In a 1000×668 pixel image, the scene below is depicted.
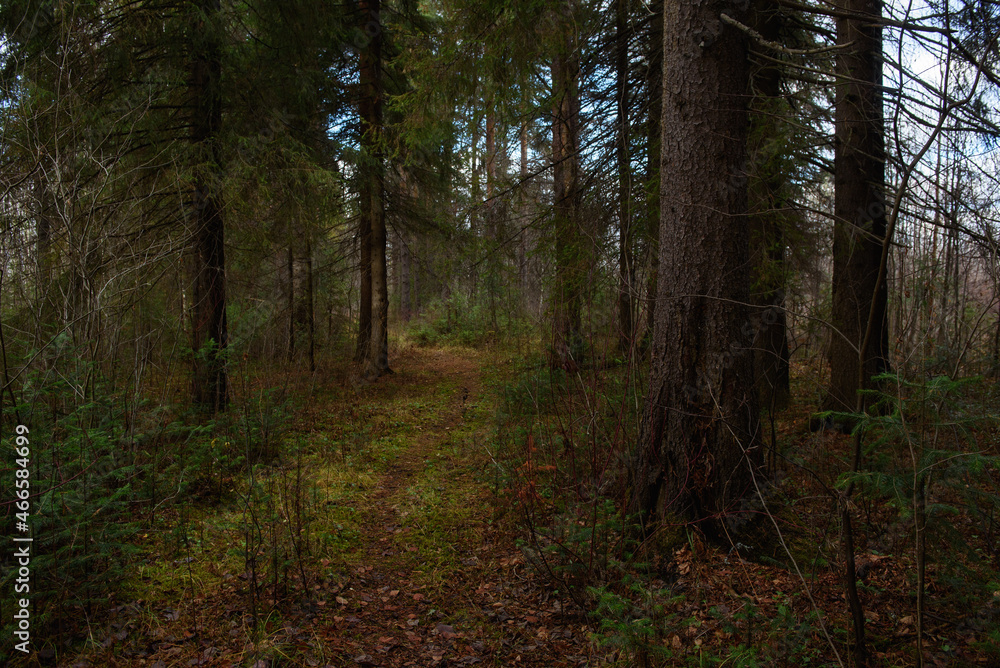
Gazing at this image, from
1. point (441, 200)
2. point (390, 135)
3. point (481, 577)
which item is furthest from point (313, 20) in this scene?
point (481, 577)

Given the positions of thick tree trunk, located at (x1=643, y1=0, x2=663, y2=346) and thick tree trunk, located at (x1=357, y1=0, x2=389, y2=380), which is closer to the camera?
thick tree trunk, located at (x1=643, y1=0, x2=663, y2=346)

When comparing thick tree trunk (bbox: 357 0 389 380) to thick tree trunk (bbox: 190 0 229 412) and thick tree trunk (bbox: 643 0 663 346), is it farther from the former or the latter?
thick tree trunk (bbox: 643 0 663 346)

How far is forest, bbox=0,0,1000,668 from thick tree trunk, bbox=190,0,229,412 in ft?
0.19

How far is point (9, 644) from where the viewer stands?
9.03 ft

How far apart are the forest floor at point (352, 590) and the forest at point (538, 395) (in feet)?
0.10

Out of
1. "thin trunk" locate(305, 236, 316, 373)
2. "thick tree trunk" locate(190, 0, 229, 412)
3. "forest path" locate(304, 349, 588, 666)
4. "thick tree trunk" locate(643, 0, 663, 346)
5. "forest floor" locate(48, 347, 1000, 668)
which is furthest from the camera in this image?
"thin trunk" locate(305, 236, 316, 373)

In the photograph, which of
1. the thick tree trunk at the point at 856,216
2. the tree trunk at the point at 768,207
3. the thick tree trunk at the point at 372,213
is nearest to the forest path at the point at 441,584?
the tree trunk at the point at 768,207

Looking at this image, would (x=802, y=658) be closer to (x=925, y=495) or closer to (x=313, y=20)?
(x=925, y=495)

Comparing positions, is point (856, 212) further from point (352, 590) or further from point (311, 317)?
point (311, 317)

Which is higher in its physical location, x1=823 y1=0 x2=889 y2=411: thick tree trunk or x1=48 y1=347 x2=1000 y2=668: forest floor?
x1=823 y1=0 x2=889 y2=411: thick tree trunk

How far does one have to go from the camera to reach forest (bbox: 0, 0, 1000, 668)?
294 centimetres

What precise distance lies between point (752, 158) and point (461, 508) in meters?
4.67

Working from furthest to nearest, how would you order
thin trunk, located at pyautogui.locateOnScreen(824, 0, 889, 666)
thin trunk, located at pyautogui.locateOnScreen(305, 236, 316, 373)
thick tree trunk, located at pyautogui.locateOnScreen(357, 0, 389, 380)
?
thick tree trunk, located at pyautogui.locateOnScreen(357, 0, 389, 380)
thin trunk, located at pyautogui.locateOnScreen(305, 236, 316, 373)
thin trunk, located at pyautogui.locateOnScreen(824, 0, 889, 666)

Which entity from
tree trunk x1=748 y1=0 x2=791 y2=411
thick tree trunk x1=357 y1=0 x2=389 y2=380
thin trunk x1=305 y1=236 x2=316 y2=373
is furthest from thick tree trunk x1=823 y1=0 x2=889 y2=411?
thin trunk x1=305 y1=236 x2=316 y2=373
